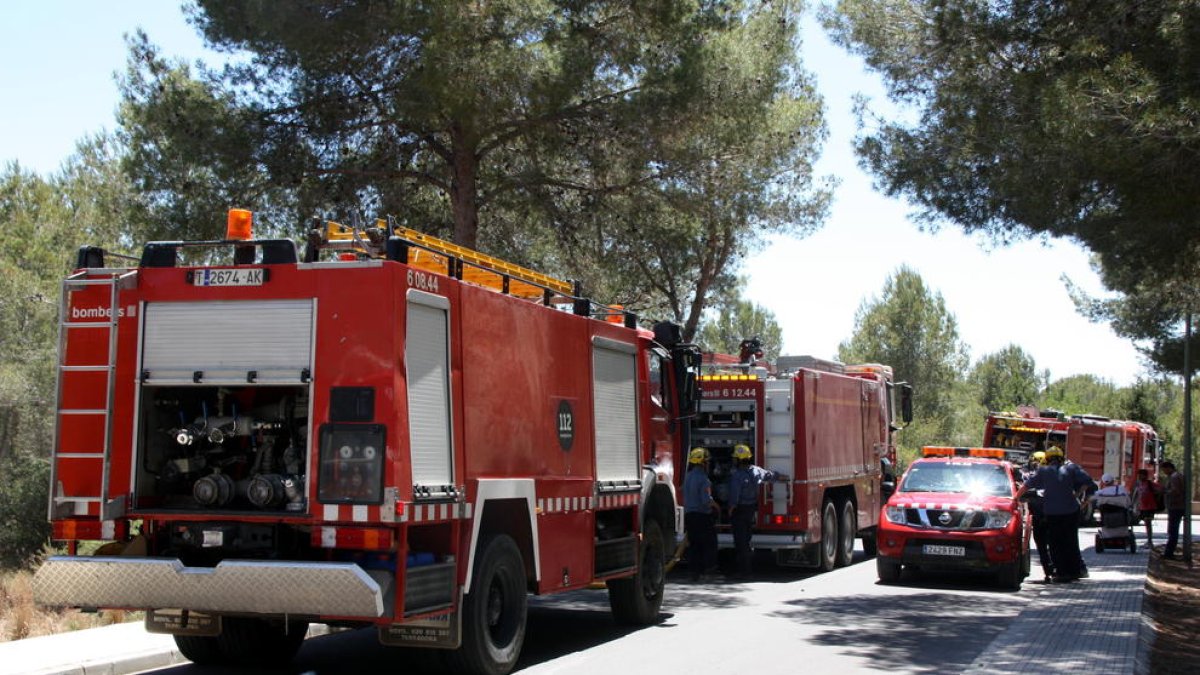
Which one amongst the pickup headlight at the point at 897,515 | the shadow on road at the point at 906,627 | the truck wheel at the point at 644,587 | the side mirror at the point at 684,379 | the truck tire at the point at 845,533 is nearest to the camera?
the shadow on road at the point at 906,627

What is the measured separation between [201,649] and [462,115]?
383 inches

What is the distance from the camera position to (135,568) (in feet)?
27.2

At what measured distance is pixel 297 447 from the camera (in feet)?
28.7

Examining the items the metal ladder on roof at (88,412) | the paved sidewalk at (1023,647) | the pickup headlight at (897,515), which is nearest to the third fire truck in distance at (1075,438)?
the pickup headlight at (897,515)

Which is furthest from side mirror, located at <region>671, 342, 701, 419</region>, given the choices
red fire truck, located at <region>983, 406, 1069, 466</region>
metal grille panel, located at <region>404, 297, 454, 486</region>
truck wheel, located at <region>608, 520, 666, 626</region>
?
red fire truck, located at <region>983, 406, 1069, 466</region>

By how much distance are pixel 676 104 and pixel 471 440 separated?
1061 cm

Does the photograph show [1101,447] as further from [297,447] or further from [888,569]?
[297,447]

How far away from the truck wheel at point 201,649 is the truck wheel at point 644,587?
380 cm

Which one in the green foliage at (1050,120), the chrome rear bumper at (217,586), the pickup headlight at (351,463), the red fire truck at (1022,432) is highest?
the green foliage at (1050,120)

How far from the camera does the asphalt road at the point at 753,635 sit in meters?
10.3

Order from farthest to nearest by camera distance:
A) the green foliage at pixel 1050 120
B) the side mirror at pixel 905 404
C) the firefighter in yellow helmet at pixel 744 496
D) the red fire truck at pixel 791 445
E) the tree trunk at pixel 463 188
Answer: the side mirror at pixel 905 404
the tree trunk at pixel 463 188
the red fire truck at pixel 791 445
the firefighter in yellow helmet at pixel 744 496
the green foliage at pixel 1050 120

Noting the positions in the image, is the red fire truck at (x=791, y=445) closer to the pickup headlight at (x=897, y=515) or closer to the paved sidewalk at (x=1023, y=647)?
the pickup headlight at (x=897, y=515)

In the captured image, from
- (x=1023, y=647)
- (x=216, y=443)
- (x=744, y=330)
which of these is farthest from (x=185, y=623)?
(x=744, y=330)

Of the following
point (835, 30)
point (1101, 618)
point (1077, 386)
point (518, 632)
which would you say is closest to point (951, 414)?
point (1077, 386)
